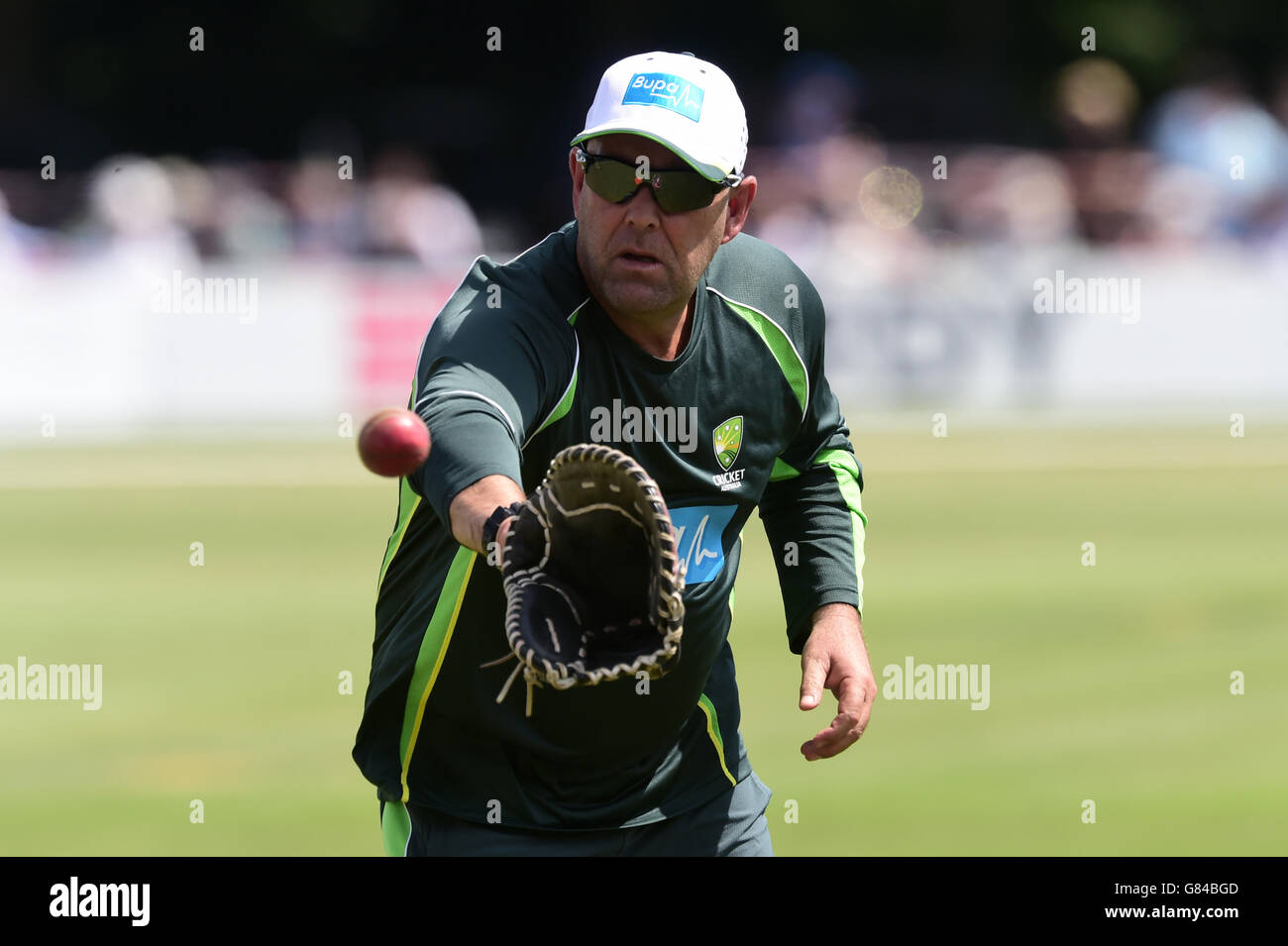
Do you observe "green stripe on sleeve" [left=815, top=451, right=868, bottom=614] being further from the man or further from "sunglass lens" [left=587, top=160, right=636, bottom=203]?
"sunglass lens" [left=587, top=160, right=636, bottom=203]

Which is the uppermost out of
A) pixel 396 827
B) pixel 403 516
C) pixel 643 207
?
pixel 643 207

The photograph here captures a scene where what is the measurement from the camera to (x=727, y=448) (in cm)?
485

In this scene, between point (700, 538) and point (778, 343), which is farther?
point (778, 343)

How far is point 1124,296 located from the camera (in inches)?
834

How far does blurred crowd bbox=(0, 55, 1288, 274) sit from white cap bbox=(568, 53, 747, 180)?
16741mm

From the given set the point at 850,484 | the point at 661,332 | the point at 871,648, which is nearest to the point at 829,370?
the point at 871,648

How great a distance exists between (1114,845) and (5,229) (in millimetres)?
18332

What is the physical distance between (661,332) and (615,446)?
0.33 metres

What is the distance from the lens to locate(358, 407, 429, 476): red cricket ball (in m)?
3.79

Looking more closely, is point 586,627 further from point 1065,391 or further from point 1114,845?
point 1065,391

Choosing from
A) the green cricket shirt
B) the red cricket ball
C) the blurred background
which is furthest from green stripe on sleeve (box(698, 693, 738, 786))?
the blurred background

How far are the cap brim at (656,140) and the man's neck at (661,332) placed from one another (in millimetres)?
319

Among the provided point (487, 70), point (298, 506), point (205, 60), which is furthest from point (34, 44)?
point (298, 506)

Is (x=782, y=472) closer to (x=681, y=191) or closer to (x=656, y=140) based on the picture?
(x=681, y=191)
